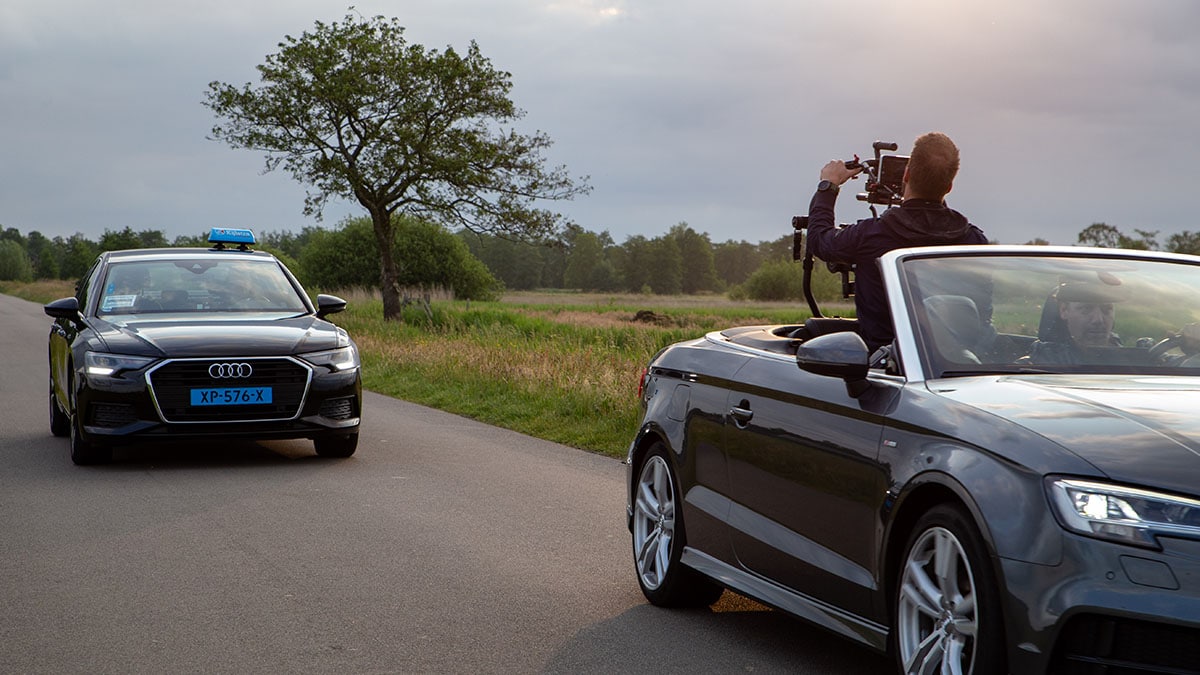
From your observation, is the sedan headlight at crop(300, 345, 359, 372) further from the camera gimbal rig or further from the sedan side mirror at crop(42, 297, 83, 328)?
the camera gimbal rig

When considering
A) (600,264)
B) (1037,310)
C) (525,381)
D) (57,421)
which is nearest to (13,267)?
(600,264)

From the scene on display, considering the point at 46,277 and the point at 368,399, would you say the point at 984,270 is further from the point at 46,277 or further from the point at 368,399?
the point at 46,277

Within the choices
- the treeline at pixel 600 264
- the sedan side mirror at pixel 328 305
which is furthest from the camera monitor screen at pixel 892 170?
the treeline at pixel 600 264

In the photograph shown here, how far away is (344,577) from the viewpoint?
6.68 m

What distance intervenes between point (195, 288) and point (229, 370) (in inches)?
74.2

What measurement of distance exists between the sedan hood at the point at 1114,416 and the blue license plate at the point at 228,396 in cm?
726

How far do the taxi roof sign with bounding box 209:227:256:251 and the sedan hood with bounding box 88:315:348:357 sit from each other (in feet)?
7.23

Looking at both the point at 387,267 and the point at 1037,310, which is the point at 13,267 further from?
the point at 1037,310

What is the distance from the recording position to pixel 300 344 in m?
11.0

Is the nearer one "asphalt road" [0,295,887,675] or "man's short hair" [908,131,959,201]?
"asphalt road" [0,295,887,675]

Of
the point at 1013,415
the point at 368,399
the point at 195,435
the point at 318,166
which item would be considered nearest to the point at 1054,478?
the point at 1013,415

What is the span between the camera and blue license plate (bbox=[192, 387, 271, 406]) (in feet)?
34.6

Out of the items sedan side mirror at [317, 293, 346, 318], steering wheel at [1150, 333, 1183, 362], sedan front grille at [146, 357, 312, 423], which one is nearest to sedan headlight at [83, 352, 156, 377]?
sedan front grille at [146, 357, 312, 423]

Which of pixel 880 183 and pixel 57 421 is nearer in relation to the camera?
pixel 880 183
